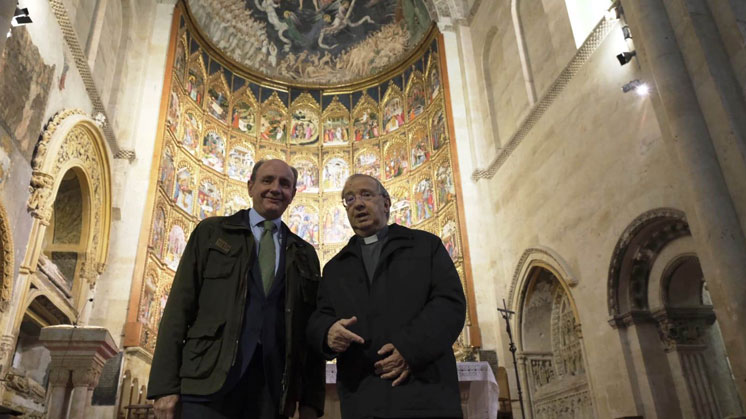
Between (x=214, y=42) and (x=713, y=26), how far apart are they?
15.6 meters

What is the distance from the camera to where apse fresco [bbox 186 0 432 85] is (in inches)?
737

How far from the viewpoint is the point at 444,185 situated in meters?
15.6

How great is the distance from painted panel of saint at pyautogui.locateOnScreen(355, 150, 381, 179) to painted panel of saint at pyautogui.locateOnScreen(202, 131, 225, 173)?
4679mm

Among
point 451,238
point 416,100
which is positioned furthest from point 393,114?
point 451,238

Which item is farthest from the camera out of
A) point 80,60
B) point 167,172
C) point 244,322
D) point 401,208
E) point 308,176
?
point 308,176

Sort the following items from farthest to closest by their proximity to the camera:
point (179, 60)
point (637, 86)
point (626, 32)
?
point (179, 60), point (626, 32), point (637, 86)

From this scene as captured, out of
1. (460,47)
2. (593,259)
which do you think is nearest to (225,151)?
(460,47)

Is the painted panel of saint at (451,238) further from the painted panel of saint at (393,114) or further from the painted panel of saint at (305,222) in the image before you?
the painted panel of saint at (393,114)

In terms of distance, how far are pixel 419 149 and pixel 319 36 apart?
6577 millimetres

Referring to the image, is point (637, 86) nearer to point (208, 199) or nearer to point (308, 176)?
point (208, 199)

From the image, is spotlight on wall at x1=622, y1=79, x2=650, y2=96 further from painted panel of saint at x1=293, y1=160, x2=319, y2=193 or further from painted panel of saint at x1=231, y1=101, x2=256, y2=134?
painted panel of saint at x1=231, y1=101, x2=256, y2=134

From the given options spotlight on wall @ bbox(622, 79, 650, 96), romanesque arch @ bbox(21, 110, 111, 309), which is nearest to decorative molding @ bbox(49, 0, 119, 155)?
romanesque arch @ bbox(21, 110, 111, 309)

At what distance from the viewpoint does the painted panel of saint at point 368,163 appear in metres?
18.5

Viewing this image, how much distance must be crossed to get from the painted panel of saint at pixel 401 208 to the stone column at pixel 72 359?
490 inches
